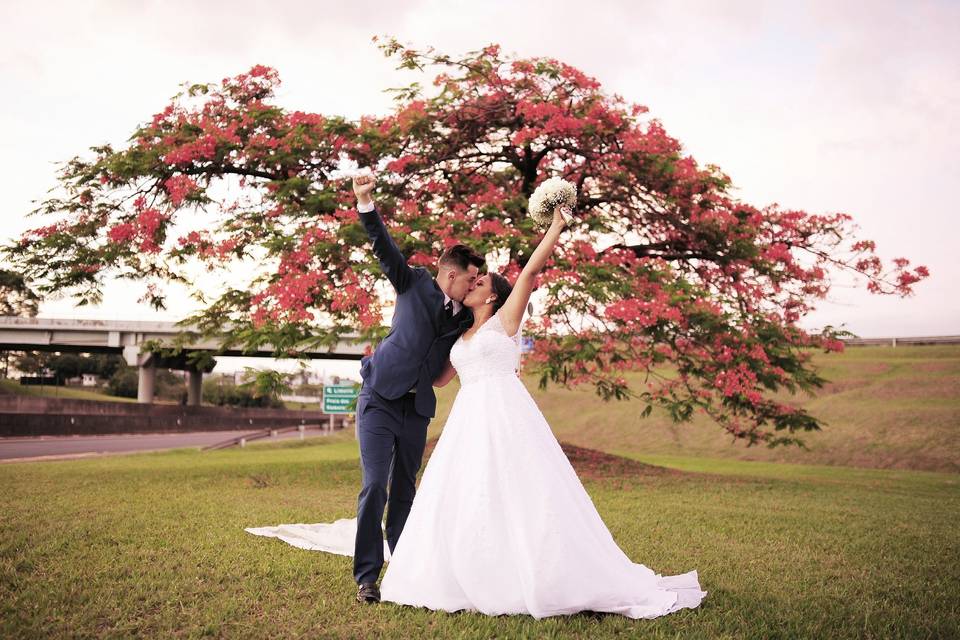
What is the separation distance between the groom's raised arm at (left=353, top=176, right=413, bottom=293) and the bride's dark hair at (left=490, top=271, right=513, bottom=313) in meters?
0.65

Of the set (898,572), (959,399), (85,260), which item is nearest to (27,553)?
(898,572)

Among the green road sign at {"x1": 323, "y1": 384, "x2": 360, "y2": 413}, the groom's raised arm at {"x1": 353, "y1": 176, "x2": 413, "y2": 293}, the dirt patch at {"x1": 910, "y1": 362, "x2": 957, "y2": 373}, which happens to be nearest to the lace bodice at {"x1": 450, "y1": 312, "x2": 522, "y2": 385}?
the groom's raised arm at {"x1": 353, "y1": 176, "x2": 413, "y2": 293}

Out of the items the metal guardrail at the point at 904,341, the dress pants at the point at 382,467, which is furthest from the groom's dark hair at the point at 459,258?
the metal guardrail at the point at 904,341

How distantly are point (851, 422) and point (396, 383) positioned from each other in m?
32.0

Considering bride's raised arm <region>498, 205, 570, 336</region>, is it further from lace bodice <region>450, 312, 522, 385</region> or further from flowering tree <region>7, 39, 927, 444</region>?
flowering tree <region>7, 39, 927, 444</region>

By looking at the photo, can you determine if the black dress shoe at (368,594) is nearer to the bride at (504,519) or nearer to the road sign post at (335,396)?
the bride at (504,519)

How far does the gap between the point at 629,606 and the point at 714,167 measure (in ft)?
45.0

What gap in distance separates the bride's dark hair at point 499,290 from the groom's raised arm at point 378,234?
654 mm

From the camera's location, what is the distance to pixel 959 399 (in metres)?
34.1

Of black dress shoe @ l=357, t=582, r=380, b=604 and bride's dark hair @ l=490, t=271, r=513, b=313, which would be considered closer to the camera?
black dress shoe @ l=357, t=582, r=380, b=604

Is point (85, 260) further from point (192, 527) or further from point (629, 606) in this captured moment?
point (629, 606)

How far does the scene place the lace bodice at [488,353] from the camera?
213 inches

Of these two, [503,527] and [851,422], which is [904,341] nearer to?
[851,422]

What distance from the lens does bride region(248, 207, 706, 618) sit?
4883mm
